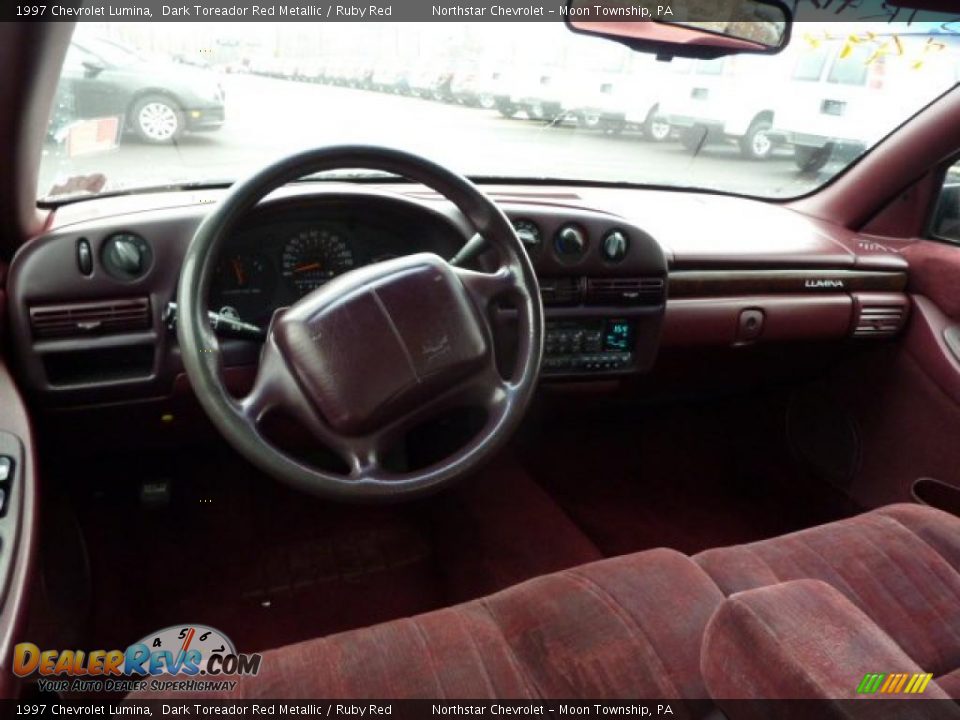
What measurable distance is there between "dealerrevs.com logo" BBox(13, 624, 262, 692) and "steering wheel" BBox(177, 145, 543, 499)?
32 cm

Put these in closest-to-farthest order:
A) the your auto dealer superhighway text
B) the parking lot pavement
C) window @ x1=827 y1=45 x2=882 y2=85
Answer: the your auto dealer superhighway text, the parking lot pavement, window @ x1=827 y1=45 x2=882 y2=85

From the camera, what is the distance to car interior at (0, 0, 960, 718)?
131 cm

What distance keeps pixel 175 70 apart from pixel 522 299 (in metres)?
1.05

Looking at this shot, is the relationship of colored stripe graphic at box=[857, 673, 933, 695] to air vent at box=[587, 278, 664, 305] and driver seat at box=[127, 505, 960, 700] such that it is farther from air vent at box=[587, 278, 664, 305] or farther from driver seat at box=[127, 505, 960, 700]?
air vent at box=[587, 278, 664, 305]

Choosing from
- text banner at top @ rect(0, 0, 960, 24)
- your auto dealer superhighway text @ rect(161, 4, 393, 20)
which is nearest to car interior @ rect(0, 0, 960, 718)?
text banner at top @ rect(0, 0, 960, 24)

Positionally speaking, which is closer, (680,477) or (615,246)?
(615,246)

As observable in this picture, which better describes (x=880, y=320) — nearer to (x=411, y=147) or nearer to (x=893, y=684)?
(x=411, y=147)

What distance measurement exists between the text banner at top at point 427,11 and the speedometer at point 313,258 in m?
0.53

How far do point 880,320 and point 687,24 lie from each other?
4.44ft

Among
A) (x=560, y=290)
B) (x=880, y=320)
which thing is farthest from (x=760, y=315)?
(x=560, y=290)

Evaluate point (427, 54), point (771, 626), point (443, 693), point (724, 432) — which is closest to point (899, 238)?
point (724, 432)

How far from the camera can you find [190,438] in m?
2.15

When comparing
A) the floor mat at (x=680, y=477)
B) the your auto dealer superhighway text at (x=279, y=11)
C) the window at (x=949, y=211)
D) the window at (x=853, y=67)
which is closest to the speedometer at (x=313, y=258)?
the your auto dealer superhighway text at (x=279, y=11)

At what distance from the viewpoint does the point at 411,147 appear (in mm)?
1632
